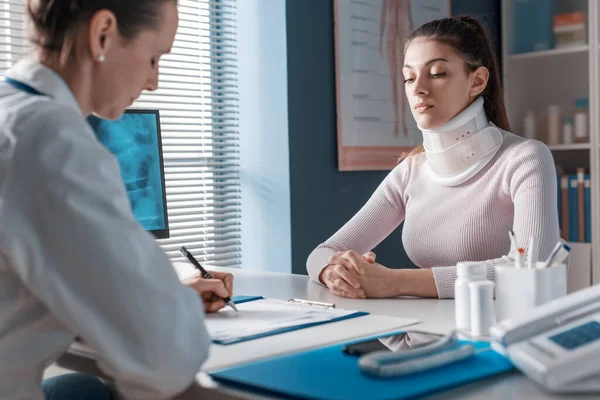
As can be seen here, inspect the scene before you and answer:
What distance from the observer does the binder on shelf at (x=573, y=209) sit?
3.43 meters

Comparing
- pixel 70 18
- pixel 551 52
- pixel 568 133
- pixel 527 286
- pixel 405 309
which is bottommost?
pixel 405 309

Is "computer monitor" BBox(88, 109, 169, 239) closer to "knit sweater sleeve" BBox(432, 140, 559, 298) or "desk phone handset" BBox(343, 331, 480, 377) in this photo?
"knit sweater sleeve" BBox(432, 140, 559, 298)

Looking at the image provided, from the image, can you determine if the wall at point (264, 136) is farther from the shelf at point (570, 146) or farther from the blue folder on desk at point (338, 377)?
the blue folder on desk at point (338, 377)

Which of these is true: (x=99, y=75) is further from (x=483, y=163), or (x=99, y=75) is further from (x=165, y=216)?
(x=483, y=163)

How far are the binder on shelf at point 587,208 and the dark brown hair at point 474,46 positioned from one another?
1512mm

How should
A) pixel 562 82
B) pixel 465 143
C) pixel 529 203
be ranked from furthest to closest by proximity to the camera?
1. pixel 562 82
2. pixel 465 143
3. pixel 529 203

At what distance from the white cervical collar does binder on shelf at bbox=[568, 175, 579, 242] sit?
5.39ft

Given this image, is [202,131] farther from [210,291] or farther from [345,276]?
[210,291]

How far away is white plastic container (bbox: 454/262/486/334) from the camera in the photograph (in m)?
1.15

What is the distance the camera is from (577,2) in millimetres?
3627

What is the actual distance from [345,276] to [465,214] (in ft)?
1.49

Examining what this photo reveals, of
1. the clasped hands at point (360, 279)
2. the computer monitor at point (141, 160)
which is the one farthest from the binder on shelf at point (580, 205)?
the computer monitor at point (141, 160)

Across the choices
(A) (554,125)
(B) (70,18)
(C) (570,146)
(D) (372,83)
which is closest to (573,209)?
(C) (570,146)

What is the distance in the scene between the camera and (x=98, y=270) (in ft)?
2.63
